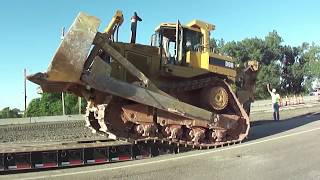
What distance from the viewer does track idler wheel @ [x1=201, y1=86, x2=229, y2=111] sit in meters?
13.7

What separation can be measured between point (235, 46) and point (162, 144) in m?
62.0

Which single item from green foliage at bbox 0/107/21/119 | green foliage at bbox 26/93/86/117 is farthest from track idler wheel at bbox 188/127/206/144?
green foliage at bbox 0/107/21/119

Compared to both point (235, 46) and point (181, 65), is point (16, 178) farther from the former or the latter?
point (235, 46)

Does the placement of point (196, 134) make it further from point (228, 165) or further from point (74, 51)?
point (74, 51)

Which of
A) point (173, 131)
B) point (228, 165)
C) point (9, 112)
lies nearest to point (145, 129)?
point (173, 131)

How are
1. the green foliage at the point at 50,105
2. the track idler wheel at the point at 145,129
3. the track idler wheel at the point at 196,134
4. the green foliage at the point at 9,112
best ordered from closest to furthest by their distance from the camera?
the track idler wheel at the point at 145,129
the track idler wheel at the point at 196,134
the green foliage at the point at 50,105
the green foliage at the point at 9,112

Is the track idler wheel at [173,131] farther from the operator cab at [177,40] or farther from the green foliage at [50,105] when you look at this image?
the green foliage at [50,105]

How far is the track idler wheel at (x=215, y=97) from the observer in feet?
44.9

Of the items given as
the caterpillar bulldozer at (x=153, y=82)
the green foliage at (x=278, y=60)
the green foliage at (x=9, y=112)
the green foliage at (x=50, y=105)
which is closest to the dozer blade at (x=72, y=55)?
the caterpillar bulldozer at (x=153, y=82)

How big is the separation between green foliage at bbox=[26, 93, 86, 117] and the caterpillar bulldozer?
28349 mm

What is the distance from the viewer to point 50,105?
43750mm

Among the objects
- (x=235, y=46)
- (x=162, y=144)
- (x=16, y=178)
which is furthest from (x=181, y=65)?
(x=235, y=46)

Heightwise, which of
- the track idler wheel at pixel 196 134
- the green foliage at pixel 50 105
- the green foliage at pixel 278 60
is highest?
the green foliage at pixel 278 60

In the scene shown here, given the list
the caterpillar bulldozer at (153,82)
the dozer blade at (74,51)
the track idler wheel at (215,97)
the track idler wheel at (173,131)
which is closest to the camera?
the dozer blade at (74,51)
